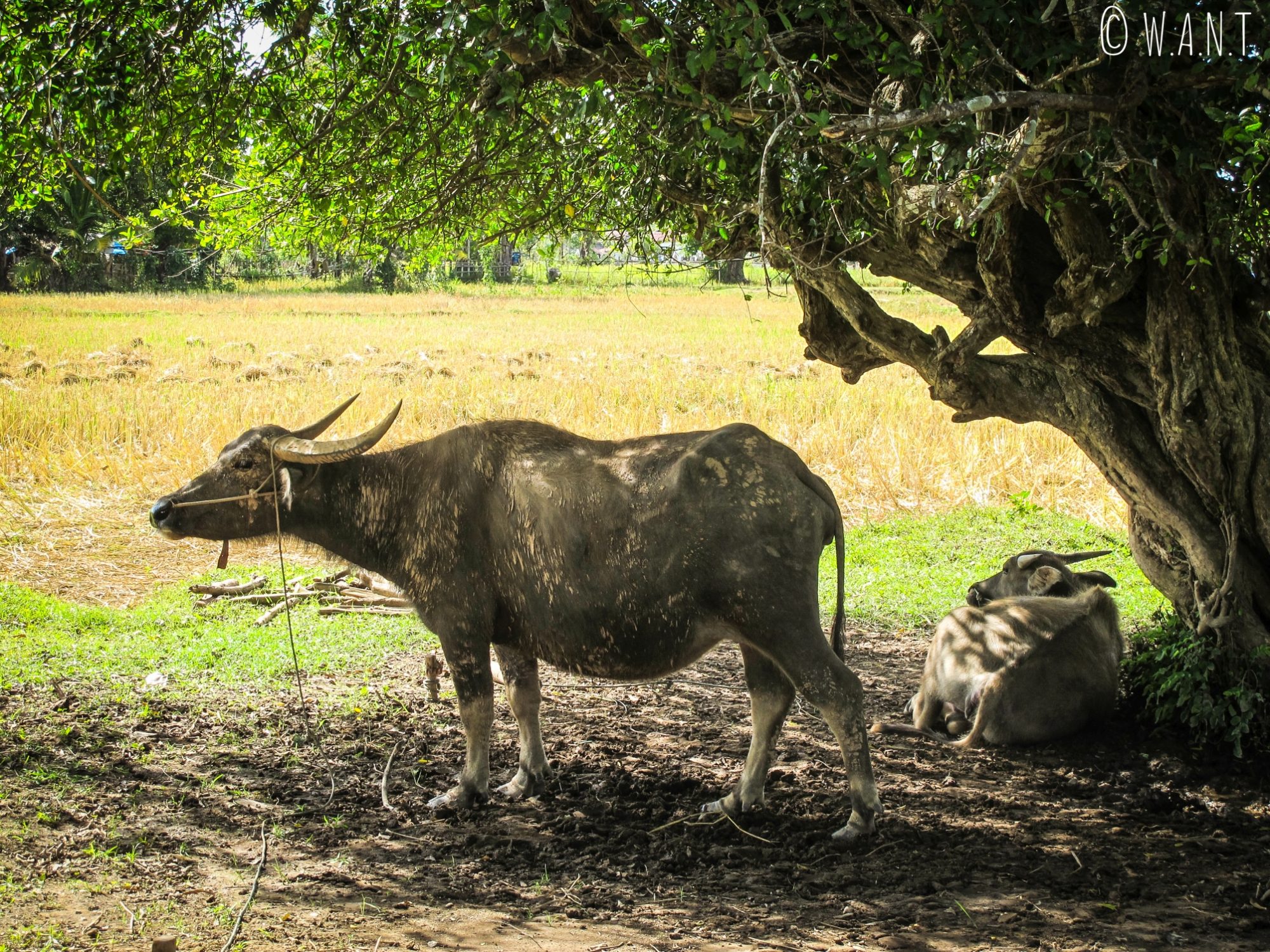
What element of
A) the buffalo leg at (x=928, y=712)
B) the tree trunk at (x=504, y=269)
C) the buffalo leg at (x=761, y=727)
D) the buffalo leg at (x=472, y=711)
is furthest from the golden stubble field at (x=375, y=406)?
the tree trunk at (x=504, y=269)

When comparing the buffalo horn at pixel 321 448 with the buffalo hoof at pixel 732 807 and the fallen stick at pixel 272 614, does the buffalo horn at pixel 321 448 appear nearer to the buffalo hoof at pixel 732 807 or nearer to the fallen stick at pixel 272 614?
the buffalo hoof at pixel 732 807

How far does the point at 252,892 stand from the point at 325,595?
4.91 meters

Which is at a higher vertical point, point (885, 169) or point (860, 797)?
point (885, 169)

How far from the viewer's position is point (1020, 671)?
598 centimetres

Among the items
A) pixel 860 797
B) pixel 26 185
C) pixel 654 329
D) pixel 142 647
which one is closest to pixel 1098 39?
pixel 860 797

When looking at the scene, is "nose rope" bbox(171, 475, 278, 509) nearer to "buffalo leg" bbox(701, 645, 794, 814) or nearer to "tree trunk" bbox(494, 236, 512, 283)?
"buffalo leg" bbox(701, 645, 794, 814)

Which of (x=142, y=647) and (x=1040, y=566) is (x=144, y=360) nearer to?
(x=142, y=647)

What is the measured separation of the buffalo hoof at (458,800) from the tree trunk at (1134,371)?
3168mm

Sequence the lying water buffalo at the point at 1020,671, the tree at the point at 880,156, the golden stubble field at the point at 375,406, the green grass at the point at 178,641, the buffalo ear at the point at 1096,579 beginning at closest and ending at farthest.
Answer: the tree at the point at 880,156
the lying water buffalo at the point at 1020,671
the green grass at the point at 178,641
the buffalo ear at the point at 1096,579
the golden stubble field at the point at 375,406

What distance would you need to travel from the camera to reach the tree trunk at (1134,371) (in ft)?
18.3

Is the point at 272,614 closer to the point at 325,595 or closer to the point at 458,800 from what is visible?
the point at 325,595

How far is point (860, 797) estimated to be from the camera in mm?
4988

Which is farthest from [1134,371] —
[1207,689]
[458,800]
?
[458,800]

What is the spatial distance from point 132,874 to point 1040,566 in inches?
212
